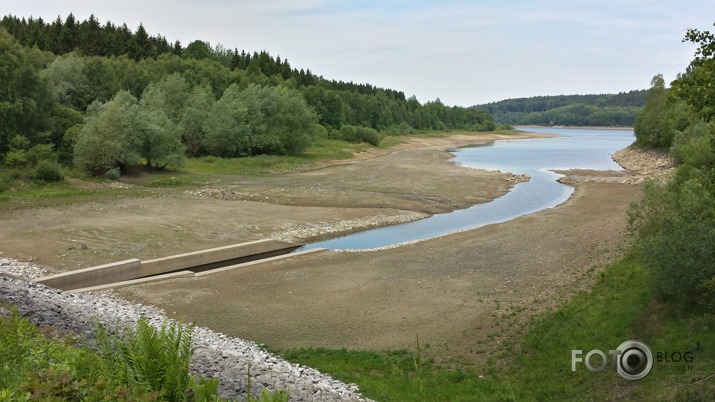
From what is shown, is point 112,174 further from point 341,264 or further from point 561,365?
point 561,365

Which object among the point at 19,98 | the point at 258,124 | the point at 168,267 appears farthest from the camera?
the point at 258,124

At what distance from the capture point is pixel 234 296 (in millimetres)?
24312

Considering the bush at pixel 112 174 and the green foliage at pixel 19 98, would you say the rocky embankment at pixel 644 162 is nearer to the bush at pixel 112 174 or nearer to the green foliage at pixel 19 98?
the bush at pixel 112 174

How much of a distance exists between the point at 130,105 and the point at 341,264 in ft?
144

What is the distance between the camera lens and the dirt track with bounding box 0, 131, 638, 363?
2086 centimetres

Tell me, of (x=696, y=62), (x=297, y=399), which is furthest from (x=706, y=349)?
(x=297, y=399)

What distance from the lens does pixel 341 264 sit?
1182 inches

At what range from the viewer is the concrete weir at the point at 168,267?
1016 inches

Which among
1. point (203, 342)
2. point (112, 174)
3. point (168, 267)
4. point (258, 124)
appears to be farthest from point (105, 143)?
point (203, 342)

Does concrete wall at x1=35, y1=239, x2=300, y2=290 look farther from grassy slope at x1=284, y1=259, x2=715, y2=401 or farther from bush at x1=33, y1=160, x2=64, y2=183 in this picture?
bush at x1=33, y1=160, x2=64, y2=183

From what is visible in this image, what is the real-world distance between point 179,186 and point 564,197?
3788cm

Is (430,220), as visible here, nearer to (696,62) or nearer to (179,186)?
(179,186)

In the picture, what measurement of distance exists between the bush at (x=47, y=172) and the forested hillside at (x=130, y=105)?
99 mm

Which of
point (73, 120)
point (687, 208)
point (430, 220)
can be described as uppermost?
point (73, 120)
